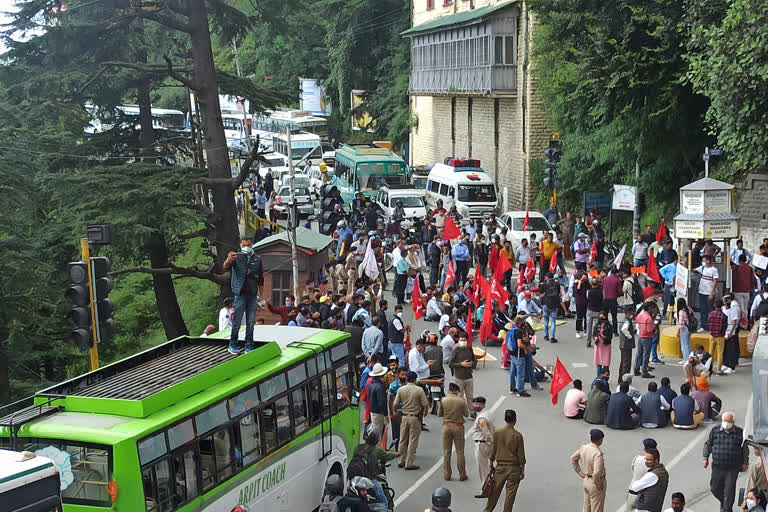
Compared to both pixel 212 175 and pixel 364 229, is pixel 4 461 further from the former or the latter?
pixel 364 229

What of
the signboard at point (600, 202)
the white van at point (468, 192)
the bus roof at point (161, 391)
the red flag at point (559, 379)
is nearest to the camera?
the bus roof at point (161, 391)

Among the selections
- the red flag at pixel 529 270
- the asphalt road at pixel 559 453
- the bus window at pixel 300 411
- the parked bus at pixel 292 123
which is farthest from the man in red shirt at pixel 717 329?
the parked bus at pixel 292 123

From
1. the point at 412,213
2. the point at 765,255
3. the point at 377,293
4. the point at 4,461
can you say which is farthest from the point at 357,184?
the point at 4,461

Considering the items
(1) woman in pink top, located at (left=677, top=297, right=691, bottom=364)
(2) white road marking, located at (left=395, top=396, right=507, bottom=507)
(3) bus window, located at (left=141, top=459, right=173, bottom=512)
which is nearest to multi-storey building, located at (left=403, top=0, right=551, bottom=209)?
(1) woman in pink top, located at (left=677, top=297, right=691, bottom=364)

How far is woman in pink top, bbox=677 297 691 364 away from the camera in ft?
64.3

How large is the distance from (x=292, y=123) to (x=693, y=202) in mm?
46096

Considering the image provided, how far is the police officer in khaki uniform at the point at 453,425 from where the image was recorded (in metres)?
14.7

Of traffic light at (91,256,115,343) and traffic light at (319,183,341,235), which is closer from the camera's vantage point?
traffic light at (91,256,115,343)

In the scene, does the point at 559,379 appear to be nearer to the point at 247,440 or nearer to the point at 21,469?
the point at 247,440

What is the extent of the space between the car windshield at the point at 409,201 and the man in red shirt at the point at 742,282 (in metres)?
18.8

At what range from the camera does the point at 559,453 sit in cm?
1636

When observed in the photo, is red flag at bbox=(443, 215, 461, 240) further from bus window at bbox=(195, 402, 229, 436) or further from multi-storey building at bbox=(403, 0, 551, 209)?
bus window at bbox=(195, 402, 229, 436)

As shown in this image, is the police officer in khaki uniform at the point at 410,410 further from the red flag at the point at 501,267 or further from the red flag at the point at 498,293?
the red flag at the point at 501,267

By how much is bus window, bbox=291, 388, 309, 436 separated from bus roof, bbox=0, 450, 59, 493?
4959 millimetres
